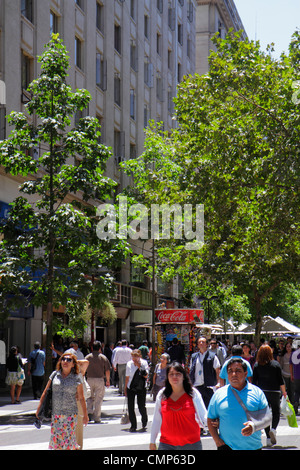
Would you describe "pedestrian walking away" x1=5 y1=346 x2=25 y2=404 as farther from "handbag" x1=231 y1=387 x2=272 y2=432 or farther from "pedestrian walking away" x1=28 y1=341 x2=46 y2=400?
"handbag" x1=231 y1=387 x2=272 y2=432

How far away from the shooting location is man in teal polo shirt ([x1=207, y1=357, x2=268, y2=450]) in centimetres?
636

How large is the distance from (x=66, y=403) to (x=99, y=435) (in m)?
4.72

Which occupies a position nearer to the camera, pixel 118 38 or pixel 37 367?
pixel 37 367

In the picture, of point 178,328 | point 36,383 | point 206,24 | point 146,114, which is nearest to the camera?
point 36,383

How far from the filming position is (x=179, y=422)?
263 inches

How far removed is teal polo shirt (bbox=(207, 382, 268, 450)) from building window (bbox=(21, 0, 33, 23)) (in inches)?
890

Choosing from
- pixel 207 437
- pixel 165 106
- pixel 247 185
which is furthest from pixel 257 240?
pixel 165 106

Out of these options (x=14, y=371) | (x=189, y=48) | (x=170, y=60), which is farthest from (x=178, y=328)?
(x=189, y=48)

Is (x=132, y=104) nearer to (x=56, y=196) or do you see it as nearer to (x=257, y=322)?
(x=257, y=322)

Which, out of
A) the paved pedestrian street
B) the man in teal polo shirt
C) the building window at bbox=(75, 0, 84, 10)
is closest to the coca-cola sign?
the paved pedestrian street

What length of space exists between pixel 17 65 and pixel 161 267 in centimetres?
1552

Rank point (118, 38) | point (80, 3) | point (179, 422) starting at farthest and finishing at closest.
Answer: point (118, 38) → point (80, 3) → point (179, 422)

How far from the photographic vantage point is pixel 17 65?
984 inches
